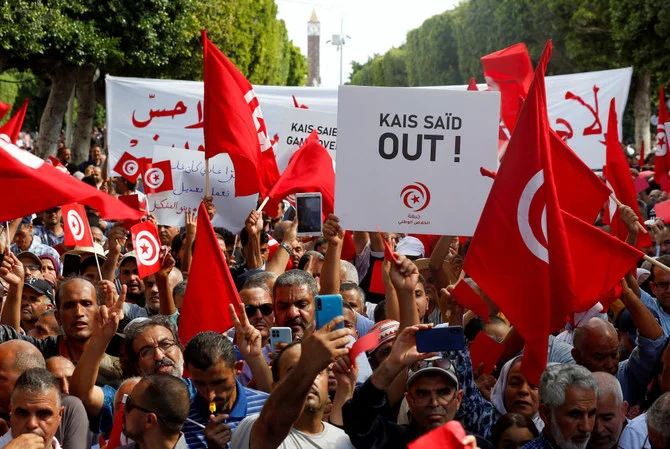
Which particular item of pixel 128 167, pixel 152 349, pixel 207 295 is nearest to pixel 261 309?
pixel 207 295

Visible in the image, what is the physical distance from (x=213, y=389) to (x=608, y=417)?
1.82 m

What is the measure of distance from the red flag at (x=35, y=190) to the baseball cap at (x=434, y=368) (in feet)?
7.24

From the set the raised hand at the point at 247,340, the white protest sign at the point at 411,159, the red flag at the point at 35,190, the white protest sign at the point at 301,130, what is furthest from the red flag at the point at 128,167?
the raised hand at the point at 247,340

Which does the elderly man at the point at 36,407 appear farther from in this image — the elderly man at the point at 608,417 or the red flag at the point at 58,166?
the elderly man at the point at 608,417

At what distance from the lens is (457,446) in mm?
2918

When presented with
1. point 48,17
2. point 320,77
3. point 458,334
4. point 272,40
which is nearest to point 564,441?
point 458,334

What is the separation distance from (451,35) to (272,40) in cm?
1652

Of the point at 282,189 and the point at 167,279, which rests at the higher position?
the point at 282,189

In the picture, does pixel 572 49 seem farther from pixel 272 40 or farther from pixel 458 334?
pixel 458 334

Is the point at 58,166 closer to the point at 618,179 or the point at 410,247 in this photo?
the point at 410,247

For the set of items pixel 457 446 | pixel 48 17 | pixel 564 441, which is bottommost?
pixel 564 441

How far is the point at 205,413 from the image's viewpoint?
4988 mm

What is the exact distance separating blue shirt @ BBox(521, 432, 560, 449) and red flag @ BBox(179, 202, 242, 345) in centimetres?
184

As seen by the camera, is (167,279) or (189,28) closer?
(167,279)
